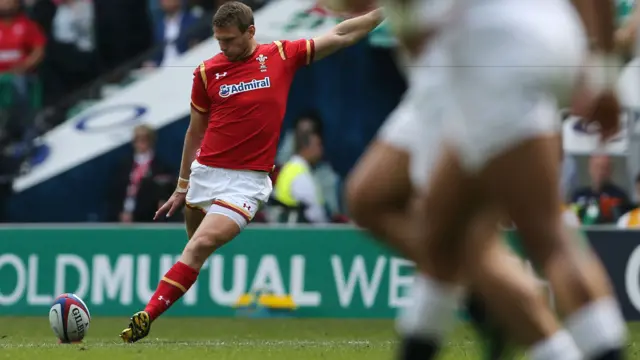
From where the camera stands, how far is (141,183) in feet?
49.9

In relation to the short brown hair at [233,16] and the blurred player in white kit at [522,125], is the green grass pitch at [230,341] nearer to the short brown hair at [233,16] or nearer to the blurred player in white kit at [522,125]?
the short brown hair at [233,16]

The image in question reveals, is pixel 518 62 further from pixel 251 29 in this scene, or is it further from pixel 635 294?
pixel 635 294

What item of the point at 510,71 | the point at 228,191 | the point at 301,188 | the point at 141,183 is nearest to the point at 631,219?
the point at 301,188

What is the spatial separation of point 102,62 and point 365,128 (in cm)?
326

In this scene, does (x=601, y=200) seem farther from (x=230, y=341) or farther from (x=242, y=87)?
(x=242, y=87)

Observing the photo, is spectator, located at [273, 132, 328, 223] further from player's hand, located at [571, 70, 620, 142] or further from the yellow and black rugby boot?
player's hand, located at [571, 70, 620, 142]

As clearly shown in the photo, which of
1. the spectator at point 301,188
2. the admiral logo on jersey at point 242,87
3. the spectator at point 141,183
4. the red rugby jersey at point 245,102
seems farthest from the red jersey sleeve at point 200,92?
the spectator at point 141,183

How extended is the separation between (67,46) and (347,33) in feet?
26.9

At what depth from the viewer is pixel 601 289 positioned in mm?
4438

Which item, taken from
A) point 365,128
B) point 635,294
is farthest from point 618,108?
point 365,128

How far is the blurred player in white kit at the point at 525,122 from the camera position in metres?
4.24

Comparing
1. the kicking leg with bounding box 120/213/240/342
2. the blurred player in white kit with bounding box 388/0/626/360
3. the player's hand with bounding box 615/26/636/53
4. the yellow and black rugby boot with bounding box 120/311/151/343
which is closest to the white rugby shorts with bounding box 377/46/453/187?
the blurred player in white kit with bounding box 388/0/626/360

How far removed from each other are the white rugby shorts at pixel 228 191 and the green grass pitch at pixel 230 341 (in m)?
0.84

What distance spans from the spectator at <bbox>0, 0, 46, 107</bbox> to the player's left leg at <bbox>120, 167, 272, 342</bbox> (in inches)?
288
